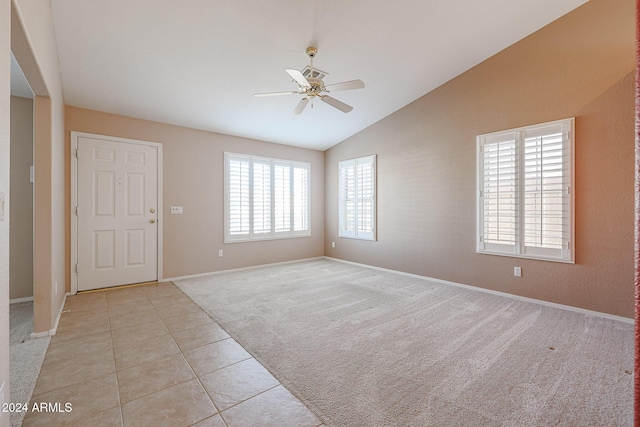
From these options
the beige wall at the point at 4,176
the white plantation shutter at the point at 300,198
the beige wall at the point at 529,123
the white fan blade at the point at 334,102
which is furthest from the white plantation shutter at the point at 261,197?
the beige wall at the point at 4,176

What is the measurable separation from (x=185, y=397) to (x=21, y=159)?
396cm

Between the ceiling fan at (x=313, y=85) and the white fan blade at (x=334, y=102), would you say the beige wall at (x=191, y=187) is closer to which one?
the ceiling fan at (x=313, y=85)

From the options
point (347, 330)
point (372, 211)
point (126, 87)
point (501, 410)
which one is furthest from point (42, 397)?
point (372, 211)

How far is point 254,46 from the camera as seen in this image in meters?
3.03

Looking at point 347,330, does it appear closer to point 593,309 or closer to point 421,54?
point 593,309

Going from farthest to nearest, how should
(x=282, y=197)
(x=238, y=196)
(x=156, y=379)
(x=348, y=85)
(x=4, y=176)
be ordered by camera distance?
(x=282, y=197)
(x=238, y=196)
(x=348, y=85)
(x=156, y=379)
(x=4, y=176)

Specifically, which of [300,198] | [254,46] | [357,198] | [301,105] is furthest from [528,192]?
[300,198]

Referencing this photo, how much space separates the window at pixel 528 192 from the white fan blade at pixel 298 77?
2.62 meters

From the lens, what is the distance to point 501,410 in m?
1.61

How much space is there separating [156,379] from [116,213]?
3.12m

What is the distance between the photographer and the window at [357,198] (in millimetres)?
5434

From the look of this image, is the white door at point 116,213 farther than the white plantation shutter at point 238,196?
No

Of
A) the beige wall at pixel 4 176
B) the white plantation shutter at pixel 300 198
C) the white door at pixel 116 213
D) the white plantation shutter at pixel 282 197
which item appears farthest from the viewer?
the white plantation shutter at pixel 300 198

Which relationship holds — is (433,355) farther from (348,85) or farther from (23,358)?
(23,358)
